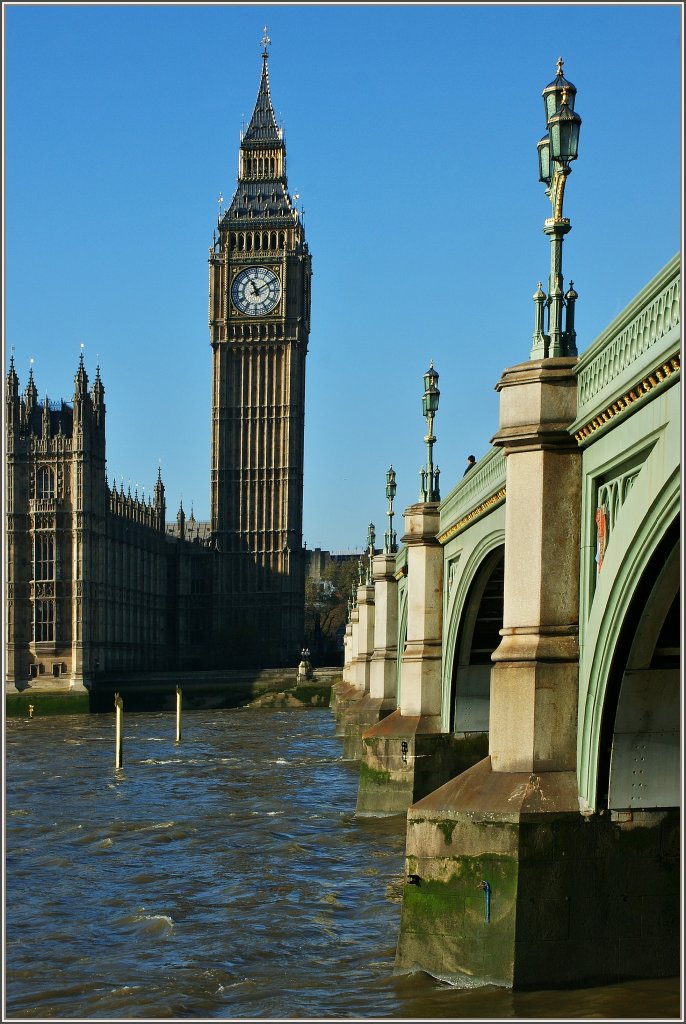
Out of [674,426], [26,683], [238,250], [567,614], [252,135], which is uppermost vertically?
[252,135]

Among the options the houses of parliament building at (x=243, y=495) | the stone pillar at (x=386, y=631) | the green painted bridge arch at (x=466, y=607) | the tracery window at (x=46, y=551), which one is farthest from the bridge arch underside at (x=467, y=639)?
the houses of parliament building at (x=243, y=495)

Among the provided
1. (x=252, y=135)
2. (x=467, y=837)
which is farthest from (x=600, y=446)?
(x=252, y=135)

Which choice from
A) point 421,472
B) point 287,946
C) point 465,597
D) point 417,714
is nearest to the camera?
point 287,946

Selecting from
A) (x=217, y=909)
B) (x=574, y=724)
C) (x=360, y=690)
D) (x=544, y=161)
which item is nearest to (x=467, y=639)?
(x=217, y=909)

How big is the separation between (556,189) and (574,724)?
16.1ft

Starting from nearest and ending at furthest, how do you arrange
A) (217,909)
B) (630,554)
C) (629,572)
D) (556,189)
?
1. (630,554)
2. (629,572)
3. (556,189)
4. (217,909)

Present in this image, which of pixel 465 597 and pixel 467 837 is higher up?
pixel 465 597

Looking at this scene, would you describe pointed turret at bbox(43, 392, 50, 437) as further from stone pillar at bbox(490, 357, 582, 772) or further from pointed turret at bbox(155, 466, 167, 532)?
stone pillar at bbox(490, 357, 582, 772)

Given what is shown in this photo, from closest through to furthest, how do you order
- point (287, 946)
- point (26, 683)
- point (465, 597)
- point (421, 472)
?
point (287, 946), point (465, 597), point (421, 472), point (26, 683)

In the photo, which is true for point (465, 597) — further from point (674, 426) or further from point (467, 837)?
point (674, 426)

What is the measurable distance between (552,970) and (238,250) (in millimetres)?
112524

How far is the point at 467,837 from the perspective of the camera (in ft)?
46.1

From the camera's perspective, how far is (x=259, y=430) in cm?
12031

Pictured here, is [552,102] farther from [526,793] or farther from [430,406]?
[430,406]
